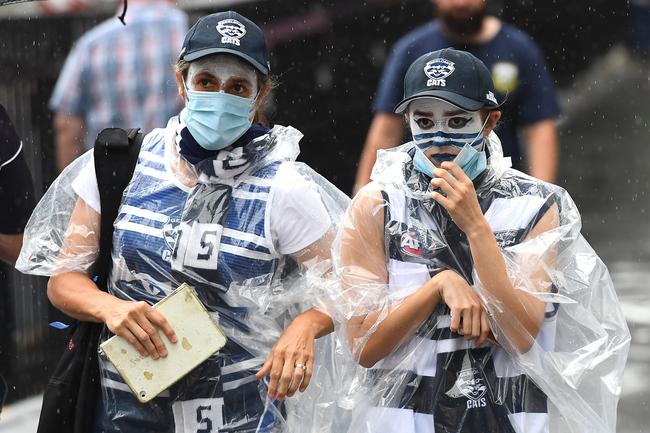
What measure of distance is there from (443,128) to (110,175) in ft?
2.73

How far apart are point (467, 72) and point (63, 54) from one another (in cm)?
315

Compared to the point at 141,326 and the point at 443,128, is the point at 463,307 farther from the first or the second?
the point at 141,326

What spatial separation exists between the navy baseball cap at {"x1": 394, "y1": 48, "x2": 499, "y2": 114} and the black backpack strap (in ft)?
2.29

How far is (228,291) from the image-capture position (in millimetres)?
3178

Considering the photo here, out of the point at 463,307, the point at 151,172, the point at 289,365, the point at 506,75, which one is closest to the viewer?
the point at 463,307

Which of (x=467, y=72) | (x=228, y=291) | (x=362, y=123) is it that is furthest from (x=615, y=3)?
(x=228, y=291)

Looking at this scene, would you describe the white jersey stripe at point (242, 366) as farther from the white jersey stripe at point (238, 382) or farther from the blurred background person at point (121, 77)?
the blurred background person at point (121, 77)

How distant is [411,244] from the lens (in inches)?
120

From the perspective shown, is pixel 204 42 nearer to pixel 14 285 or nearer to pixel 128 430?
pixel 128 430

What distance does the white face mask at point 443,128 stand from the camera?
309 cm

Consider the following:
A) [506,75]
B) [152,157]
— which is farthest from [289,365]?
[506,75]

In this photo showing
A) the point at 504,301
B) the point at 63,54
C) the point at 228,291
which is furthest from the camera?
the point at 63,54

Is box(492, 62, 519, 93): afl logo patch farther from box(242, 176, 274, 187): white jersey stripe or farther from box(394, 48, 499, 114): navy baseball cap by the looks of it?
box(242, 176, 274, 187): white jersey stripe

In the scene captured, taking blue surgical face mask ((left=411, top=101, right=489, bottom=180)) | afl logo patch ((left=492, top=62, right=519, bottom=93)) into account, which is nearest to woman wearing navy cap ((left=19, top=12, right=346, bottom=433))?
blue surgical face mask ((left=411, top=101, right=489, bottom=180))
